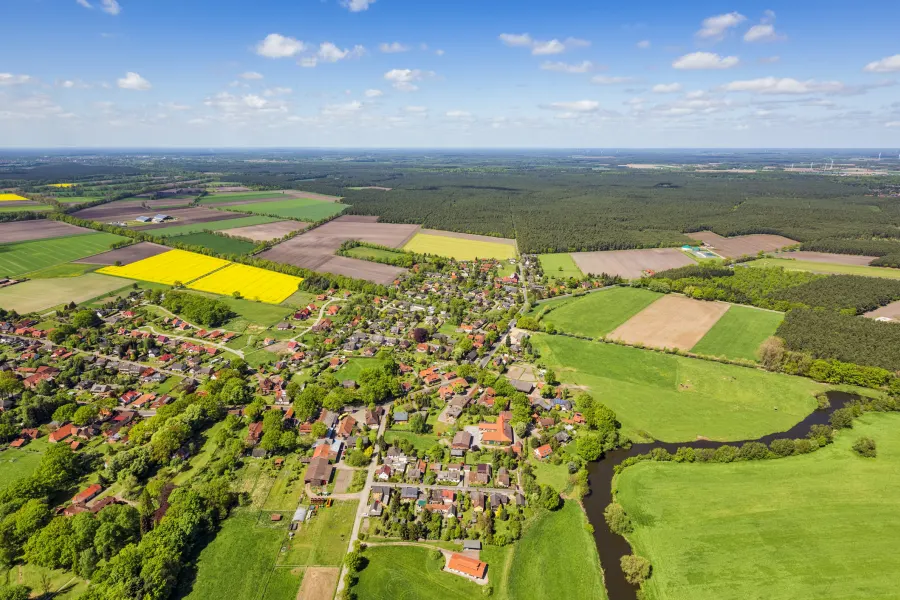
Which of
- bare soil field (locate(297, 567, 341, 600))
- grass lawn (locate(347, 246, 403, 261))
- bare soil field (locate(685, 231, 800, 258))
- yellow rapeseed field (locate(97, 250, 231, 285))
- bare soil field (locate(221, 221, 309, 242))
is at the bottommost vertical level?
bare soil field (locate(297, 567, 341, 600))

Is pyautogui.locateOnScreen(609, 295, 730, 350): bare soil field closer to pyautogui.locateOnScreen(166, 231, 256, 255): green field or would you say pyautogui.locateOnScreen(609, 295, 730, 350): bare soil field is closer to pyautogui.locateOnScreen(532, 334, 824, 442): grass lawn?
pyautogui.locateOnScreen(532, 334, 824, 442): grass lawn

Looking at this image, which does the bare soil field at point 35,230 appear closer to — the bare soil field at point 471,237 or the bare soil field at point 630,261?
the bare soil field at point 471,237

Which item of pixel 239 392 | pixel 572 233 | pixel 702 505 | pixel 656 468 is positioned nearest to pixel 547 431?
pixel 656 468

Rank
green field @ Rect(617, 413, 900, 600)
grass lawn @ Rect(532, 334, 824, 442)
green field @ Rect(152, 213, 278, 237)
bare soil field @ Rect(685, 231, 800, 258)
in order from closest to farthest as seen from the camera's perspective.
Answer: green field @ Rect(617, 413, 900, 600), grass lawn @ Rect(532, 334, 824, 442), bare soil field @ Rect(685, 231, 800, 258), green field @ Rect(152, 213, 278, 237)

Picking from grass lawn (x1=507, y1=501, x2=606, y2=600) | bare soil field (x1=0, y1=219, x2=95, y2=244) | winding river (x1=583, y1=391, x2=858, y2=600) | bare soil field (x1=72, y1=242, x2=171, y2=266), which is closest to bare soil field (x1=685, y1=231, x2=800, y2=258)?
winding river (x1=583, y1=391, x2=858, y2=600)

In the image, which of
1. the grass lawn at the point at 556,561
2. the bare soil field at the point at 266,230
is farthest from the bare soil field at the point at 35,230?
the grass lawn at the point at 556,561

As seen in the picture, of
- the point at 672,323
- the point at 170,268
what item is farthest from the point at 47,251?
the point at 672,323

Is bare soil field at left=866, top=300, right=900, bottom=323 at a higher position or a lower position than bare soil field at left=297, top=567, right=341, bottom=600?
higher
